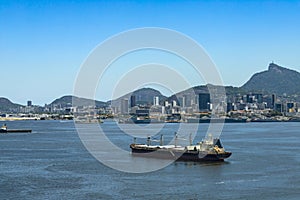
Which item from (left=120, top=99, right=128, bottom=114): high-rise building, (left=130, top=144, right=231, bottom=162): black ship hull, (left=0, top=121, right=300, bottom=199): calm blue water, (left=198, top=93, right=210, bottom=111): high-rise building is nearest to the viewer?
(left=0, top=121, right=300, bottom=199): calm blue water

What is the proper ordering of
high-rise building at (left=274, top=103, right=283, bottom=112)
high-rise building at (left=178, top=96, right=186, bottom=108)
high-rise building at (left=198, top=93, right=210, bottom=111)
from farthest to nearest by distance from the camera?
high-rise building at (left=274, top=103, right=283, bottom=112) < high-rise building at (left=198, top=93, right=210, bottom=111) < high-rise building at (left=178, top=96, right=186, bottom=108)

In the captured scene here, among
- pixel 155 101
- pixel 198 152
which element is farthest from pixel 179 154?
pixel 155 101

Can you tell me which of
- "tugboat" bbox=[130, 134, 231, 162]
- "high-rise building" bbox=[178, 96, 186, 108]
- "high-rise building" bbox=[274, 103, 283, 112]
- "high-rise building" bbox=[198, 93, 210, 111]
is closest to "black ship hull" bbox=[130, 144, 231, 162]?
"tugboat" bbox=[130, 134, 231, 162]

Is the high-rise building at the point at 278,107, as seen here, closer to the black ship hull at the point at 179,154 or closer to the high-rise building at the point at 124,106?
the high-rise building at the point at 124,106

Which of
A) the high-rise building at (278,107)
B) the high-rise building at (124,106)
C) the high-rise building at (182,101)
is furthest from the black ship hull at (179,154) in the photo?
the high-rise building at (278,107)

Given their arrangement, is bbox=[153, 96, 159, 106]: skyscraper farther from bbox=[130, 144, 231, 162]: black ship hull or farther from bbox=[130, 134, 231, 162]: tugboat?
bbox=[130, 134, 231, 162]: tugboat

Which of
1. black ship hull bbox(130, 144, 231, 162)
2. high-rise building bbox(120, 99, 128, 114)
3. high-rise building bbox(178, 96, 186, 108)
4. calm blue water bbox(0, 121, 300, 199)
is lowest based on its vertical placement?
calm blue water bbox(0, 121, 300, 199)

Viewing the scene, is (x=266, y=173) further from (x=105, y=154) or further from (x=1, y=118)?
(x=1, y=118)

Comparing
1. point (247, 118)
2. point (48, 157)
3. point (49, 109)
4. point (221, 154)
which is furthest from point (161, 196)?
point (49, 109)

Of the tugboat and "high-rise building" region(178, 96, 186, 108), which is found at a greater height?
"high-rise building" region(178, 96, 186, 108)
